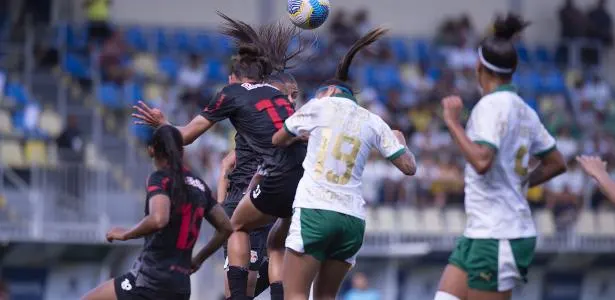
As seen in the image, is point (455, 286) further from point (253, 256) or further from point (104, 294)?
point (253, 256)

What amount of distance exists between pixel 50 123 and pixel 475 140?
16.1 m

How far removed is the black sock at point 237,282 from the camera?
36.8ft

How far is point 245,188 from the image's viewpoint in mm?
11797

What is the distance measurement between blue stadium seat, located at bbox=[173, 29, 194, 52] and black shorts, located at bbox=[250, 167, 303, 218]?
57.9 feet

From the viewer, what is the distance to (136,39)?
2811 cm

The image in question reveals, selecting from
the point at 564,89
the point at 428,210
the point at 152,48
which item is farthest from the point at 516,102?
the point at 564,89

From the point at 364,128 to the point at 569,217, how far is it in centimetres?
1677

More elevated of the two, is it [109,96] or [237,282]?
[237,282]

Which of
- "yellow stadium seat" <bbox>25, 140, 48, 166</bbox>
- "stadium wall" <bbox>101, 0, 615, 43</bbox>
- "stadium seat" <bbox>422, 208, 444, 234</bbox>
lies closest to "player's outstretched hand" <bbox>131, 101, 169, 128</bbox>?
"yellow stadium seat" <bbox>25, 140, 48, 166</bbox>

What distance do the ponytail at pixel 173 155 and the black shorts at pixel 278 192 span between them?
4.70 ft

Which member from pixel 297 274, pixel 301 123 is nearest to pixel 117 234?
pixel 297 274

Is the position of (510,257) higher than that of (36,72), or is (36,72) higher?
(510,257)

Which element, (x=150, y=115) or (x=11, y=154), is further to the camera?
(x=11, y=154)

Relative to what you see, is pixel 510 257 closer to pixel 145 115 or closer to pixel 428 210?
pixel 145 115
